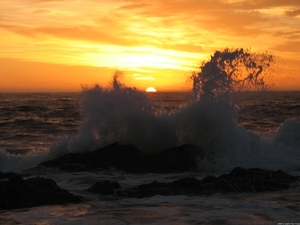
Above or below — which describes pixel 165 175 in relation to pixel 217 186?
below

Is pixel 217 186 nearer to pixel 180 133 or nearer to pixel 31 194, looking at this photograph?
pixel 31 194

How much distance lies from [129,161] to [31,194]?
380 cm

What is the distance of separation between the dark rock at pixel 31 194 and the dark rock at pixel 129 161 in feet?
8.82

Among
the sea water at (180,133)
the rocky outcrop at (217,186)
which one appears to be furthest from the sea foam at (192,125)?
the rocky outcrop at (217,186)

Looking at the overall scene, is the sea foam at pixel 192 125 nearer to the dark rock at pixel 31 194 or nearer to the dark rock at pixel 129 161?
the dark rock at pixel 129 161

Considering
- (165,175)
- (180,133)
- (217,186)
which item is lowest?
(165,175)

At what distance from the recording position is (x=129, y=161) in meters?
10.8

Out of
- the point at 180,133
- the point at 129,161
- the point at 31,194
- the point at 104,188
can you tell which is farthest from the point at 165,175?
the point at 31,194

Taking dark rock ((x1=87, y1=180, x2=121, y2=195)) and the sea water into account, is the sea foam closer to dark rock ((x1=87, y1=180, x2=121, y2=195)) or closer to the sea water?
the sea water

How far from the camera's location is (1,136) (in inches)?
731

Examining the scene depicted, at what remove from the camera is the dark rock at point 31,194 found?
7023 mm

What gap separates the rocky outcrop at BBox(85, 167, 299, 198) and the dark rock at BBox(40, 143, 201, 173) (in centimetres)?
205

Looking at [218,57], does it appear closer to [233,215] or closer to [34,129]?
[233,215]

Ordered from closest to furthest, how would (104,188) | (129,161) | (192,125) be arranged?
(104,188)
(129,161)
(192,125)
